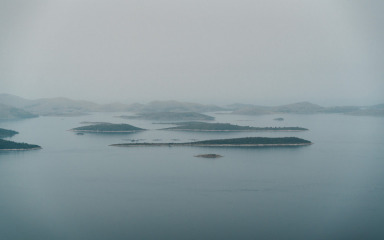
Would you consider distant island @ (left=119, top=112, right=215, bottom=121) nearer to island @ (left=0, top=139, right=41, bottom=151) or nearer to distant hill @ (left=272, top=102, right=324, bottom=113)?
distant hill @ (left=272, top=102, right=324, bottom=113)

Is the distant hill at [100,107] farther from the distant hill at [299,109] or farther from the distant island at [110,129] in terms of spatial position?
the distant island at [110,129]

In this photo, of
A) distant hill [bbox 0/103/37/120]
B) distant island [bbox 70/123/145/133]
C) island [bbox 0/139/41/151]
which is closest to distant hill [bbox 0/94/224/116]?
distant hill [bbox 0/103/37/120]

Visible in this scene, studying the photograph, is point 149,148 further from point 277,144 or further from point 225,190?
point 225,190

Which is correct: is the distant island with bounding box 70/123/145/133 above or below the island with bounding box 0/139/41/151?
above

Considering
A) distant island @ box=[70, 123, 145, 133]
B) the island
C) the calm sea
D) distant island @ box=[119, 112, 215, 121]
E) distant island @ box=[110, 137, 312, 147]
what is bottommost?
the calm sea

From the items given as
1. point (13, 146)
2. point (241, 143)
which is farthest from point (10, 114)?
point (241, 143)

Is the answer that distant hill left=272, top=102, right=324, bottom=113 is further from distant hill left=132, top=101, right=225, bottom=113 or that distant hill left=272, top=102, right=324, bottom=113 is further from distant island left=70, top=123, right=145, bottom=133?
distant island left=70, top=123, right=145, bottom=133

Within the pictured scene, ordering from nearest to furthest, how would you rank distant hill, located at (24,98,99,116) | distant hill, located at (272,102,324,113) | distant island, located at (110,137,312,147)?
distant island, located at (110,137,312,147) → distant hill, located at (272,102,324,113) → distant hill, located at (24,98,99,116)

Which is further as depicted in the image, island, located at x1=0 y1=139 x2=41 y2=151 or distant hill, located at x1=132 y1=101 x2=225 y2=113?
distant hill, located at x1=132 y1=101 x2=225 y2=113

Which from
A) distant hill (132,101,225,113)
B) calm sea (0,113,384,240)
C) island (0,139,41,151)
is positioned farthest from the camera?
distant hill (132,101,225,113)

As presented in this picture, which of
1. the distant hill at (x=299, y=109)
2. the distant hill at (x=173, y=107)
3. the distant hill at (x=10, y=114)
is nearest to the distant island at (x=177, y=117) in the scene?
the distant hill at (x=10, y=114)
